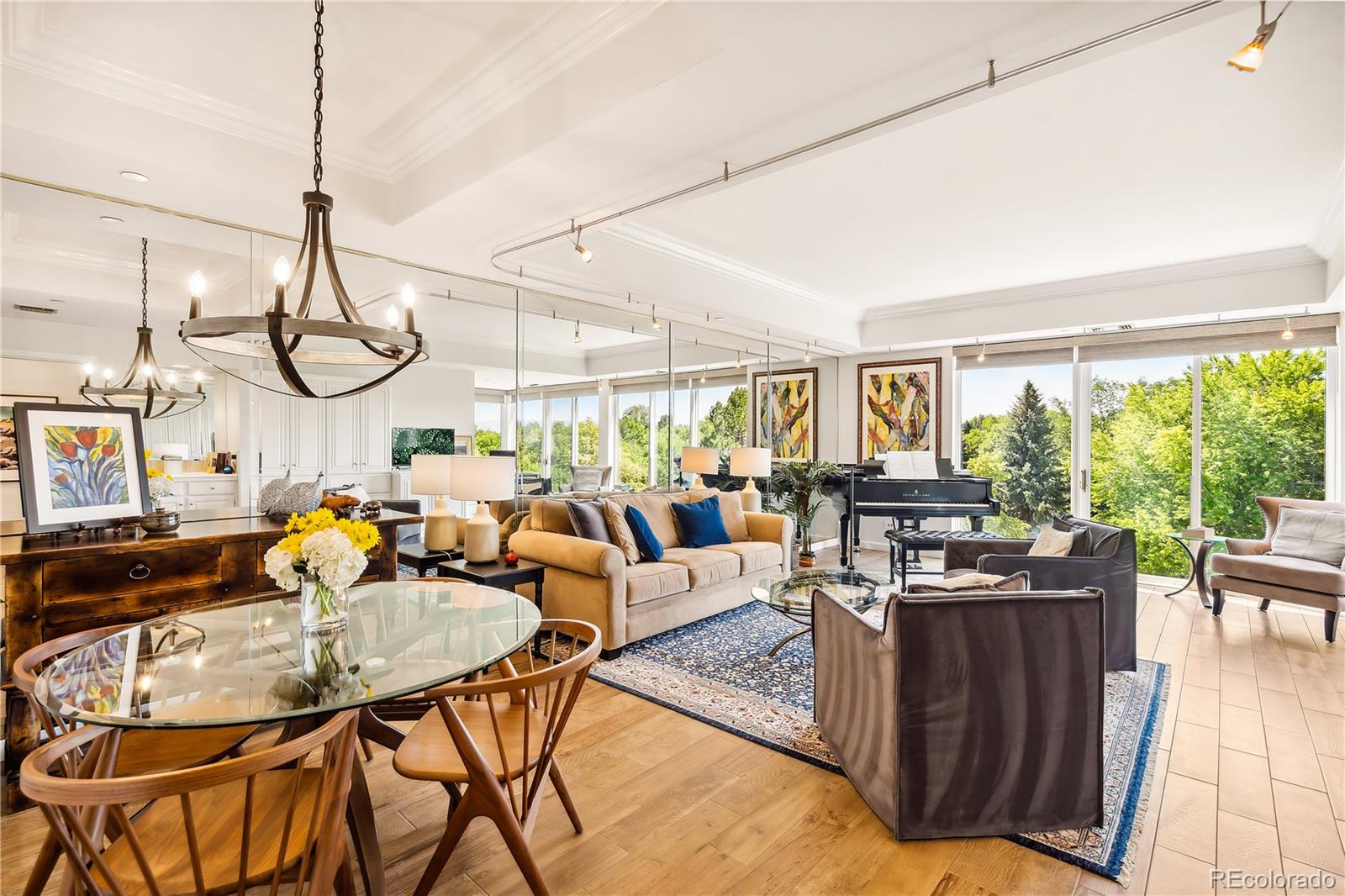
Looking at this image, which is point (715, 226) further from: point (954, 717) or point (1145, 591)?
point (1145, 591)

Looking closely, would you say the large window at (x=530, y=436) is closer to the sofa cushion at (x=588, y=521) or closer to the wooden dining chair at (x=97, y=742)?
the sofa cushion at (x=588, y=521)

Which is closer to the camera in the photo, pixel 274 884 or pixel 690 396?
pixel 274 884

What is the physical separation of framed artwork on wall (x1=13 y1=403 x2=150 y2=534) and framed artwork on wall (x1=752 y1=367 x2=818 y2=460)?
6281 millimetres

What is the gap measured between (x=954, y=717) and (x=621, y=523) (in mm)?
2559

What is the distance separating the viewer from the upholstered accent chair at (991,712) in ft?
6.47

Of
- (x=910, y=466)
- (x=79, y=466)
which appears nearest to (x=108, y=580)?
(x=79, y=466)

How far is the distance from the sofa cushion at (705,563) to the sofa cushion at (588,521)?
1.64 feet

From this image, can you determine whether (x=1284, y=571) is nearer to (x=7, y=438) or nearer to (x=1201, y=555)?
(x=1201, y=555)

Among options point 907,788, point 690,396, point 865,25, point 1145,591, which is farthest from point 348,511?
point 1145,591

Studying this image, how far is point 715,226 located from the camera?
444 centimetres

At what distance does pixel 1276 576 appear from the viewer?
13.9 feet

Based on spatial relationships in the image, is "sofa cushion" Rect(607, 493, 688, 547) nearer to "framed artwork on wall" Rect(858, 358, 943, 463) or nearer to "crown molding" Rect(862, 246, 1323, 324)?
"framed artwork on wall" Rect(858, 358, 943, 463)

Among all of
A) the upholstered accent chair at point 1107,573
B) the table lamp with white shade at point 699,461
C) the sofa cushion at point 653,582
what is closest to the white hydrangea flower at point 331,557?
the sofa cushion at point 653,582

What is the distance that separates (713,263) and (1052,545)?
10.4 feet
